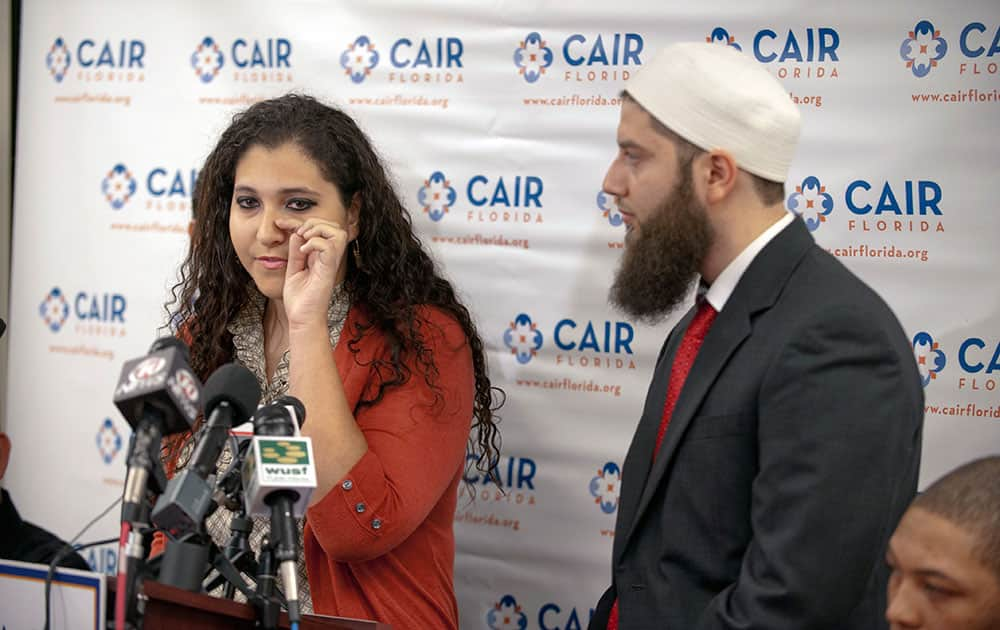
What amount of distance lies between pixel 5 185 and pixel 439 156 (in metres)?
1.62

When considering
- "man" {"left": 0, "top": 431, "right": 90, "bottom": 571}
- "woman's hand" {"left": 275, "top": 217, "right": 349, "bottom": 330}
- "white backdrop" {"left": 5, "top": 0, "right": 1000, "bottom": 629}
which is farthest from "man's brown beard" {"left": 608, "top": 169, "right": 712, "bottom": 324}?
"man" {"left": 0, "top": 431, "right": 90, "bottom": 571}

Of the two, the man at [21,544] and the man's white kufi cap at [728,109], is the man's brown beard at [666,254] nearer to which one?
the man's white kufi cap at [728,109]

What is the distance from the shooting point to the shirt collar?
1877 millimetres

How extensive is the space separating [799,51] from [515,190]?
0.86 m

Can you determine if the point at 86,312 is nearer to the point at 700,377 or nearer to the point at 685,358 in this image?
the point at 685,358

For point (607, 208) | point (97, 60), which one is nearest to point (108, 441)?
point (97, 60)

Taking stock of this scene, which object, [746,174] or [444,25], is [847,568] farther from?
[444,25]

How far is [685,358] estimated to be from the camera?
1989mm

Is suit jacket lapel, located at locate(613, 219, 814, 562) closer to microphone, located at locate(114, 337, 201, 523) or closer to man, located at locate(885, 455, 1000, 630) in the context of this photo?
man, located at locate(885, 455, 1000, 630)

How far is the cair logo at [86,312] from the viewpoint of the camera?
355 cm

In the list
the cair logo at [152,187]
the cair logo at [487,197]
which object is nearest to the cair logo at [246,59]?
the cair logo at [152,187]

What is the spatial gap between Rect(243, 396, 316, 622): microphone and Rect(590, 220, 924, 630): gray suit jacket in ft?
2.29

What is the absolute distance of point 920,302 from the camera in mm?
2637

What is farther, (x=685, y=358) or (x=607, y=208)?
(x=607, y=208)
